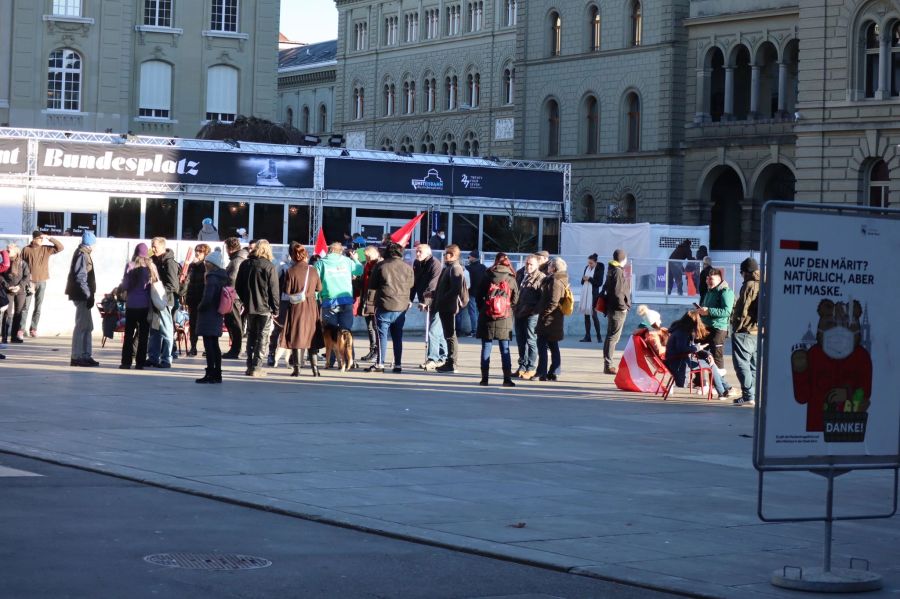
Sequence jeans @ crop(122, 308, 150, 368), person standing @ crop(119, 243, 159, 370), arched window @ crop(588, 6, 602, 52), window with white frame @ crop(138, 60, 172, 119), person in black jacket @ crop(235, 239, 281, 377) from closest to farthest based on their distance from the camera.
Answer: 1. person in black jacket @ crop(235, 239, 281, 377)
2. person standing @ crop(119, 243, 159, 370)
3. jeans @ crop(122, 308, 150, 368)
4. window with white frame @ crop(138, 60, 172, 119)
5. arched window @ crop(588, 6, 602, 52)

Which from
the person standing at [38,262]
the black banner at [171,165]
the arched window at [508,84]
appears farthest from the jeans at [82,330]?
the arched window at [508,84]

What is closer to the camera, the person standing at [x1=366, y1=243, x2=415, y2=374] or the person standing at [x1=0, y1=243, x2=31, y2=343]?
the person standing at [x1=366, y1=243, x2=415, y2=374]

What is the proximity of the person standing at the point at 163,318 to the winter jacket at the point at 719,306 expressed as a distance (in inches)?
288

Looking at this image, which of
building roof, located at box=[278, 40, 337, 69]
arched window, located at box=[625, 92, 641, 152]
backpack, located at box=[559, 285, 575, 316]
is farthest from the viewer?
building roof, located at box=[278, 40, 337, 69]

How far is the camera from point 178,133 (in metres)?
63.1

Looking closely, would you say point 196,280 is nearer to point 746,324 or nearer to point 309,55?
point 746,324

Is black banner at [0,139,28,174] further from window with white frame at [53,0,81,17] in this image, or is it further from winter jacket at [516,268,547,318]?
winter jacket at [516,268,547,318]

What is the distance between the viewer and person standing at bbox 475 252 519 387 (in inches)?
830

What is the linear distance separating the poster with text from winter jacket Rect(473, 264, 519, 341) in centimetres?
1188

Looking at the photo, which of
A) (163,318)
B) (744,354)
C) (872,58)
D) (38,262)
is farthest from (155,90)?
(744,354)

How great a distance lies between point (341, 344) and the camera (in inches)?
907

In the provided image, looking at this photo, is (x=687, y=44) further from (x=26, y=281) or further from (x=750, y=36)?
(x=26, y=281)

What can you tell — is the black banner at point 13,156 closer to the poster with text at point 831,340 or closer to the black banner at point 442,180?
the black banner at point 442,180

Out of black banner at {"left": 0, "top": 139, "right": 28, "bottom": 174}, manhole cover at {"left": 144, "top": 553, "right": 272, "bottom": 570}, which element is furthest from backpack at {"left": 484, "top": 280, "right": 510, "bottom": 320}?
black banner at {"left": 0, "top": 139, "right": 28, "bottom": 174}
